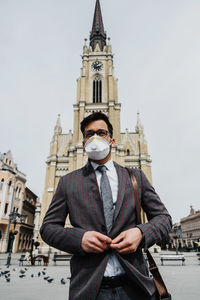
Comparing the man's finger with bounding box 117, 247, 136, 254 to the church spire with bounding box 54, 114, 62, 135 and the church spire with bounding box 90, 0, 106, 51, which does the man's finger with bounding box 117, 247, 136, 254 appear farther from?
the church spire with bounding box 90, 0, 106, 51

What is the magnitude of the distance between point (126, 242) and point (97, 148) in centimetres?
82

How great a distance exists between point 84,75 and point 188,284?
33.2 m

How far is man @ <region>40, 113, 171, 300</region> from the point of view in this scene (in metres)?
1.35

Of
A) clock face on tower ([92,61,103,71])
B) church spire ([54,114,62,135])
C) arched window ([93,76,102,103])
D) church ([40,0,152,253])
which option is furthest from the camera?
clock face on tower ([92,61,103,71])

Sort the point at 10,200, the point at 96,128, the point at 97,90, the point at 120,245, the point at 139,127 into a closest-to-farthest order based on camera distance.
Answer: the point at 120,245 → the point at 96,128 → the point at 10,200 → the point at 97,90 → the point at 139,127

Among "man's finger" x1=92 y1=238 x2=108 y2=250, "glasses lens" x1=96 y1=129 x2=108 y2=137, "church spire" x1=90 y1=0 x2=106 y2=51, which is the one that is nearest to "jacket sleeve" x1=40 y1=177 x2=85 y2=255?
"man's finger" x1=92 y1=238 x2=108 y2=250

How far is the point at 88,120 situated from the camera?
6.48ft

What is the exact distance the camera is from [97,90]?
35156mm

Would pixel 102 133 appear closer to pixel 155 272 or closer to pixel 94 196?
pixel 94 196

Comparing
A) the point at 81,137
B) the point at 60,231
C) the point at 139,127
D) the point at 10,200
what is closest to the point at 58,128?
the point at 81,137

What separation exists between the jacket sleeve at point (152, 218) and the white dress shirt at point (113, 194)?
210mm

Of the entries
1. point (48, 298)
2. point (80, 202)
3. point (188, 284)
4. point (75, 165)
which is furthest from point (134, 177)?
point (75, 165)

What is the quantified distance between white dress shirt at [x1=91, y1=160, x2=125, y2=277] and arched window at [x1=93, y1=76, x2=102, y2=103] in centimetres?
3326

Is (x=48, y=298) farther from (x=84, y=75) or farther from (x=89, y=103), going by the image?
(x=84, y=75)
